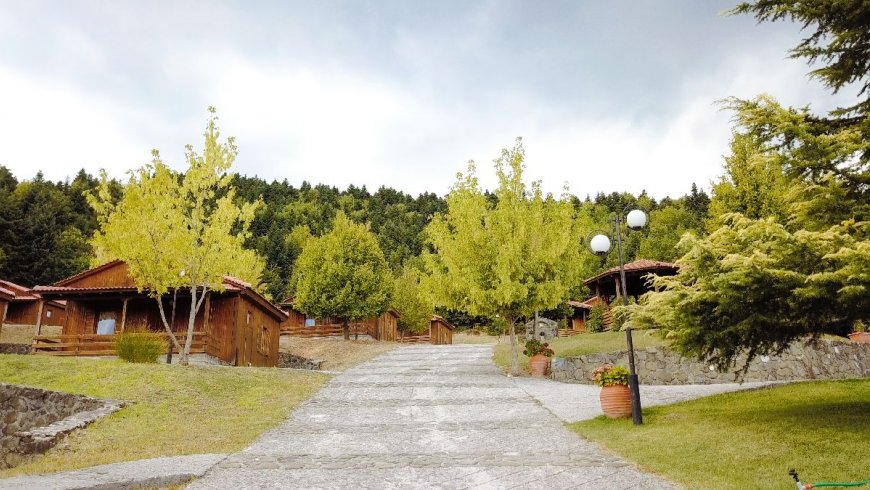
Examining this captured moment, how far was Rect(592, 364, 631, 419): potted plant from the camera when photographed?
12.1 meters

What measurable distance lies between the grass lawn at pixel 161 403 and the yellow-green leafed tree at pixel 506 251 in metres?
6.70

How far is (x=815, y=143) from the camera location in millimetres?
8250

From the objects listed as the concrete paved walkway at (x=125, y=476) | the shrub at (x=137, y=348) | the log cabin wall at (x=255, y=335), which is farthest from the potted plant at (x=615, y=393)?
the log cabin wall at (x=255, y=335)

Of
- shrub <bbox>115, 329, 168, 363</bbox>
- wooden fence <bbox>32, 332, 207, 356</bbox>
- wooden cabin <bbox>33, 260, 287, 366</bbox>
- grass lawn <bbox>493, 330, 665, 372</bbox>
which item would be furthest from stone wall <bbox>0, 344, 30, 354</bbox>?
grass lawn <bbox>493, 330, 665, 372</bbox>

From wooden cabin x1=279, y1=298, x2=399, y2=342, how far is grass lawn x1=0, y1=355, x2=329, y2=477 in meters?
24.8

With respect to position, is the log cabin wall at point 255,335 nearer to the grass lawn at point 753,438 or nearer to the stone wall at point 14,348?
the stone wall at point 14,348

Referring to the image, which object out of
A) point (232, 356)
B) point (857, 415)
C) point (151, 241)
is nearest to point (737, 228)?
point (857, 415)

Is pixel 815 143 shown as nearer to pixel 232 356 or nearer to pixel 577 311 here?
pixel 232 356

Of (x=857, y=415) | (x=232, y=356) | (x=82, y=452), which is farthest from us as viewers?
(x=232, y=356)

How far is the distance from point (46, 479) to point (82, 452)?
2892 mm

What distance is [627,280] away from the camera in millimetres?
35438

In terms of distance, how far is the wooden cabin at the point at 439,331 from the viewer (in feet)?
198

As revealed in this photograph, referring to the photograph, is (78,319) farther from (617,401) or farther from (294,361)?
(617,401)

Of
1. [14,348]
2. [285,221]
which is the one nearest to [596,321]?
[14,348]
